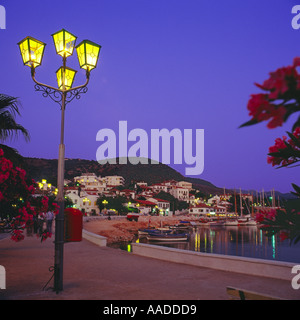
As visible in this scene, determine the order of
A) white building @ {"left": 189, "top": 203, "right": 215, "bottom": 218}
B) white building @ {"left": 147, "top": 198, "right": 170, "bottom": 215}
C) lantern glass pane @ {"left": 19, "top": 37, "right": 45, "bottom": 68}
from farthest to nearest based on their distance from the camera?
white building @ {"left": 189, "top": 203, "right": 215, "bottom": 218}
white building @ {"left": 147, "top": 198, "right": 170, "bottom": 215}
lantern glass pane @ {"left": 19, "top": 37, "right": 45, "bottom": 68}

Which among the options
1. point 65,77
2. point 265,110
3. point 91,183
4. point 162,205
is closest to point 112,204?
point 162,205

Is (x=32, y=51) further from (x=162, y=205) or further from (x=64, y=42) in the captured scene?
A: (x=162, y=205)

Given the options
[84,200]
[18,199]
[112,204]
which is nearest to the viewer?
[18,199]

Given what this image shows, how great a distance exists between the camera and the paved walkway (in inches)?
232

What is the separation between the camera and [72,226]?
657 centimetres

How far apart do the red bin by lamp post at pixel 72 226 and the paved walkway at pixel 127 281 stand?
1.01 meters

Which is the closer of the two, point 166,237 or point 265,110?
point 265,110

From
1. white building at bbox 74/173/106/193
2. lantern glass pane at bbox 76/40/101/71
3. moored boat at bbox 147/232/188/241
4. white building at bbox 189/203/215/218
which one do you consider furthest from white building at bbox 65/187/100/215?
lantern glass pane at bbox 76/40/101/71

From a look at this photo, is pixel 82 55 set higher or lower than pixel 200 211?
higher

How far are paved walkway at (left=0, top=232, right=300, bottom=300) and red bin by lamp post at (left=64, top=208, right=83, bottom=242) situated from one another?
1.01 meters

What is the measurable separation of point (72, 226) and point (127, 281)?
5.98 feet

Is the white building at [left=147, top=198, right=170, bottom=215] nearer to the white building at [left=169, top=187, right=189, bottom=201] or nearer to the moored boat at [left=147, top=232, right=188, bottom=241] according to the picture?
the white building at [left=169, top=187, right=189, bottom=201]
